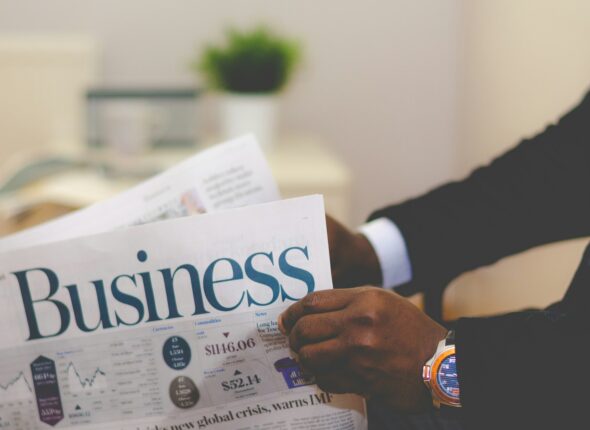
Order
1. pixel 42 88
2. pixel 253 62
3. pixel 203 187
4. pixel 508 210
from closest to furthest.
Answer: pixel 203 187, pixel 508 210, pixel 253 62, pixel 42 88

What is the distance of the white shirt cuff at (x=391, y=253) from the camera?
35.2 inches

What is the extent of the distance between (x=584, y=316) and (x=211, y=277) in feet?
0.98

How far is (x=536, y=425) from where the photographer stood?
0.51 m

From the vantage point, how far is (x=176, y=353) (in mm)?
583

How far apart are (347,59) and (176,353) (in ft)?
5.28

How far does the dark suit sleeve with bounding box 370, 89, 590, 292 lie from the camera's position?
84cm

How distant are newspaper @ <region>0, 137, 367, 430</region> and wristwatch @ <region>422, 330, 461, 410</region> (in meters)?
0.09

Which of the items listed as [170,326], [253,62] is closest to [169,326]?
[170,326]

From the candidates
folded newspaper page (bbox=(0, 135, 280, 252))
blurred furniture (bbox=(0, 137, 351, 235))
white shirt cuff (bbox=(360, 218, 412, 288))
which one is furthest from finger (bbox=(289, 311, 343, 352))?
blurred furniture (bbox=(0, 137, 351, 235))

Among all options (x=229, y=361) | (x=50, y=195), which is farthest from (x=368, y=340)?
(x=50, y=195)

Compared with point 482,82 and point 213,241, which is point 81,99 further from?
point 213,241

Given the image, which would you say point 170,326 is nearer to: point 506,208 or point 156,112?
point 506,208

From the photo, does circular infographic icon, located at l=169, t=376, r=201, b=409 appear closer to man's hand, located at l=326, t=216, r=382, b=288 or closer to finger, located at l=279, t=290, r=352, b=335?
finger, located at l=279, t=290, r=352, b=335

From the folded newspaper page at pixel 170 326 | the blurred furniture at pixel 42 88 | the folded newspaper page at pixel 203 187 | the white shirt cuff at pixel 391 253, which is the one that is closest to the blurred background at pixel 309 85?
the blurred furniture at pixel 42 88
